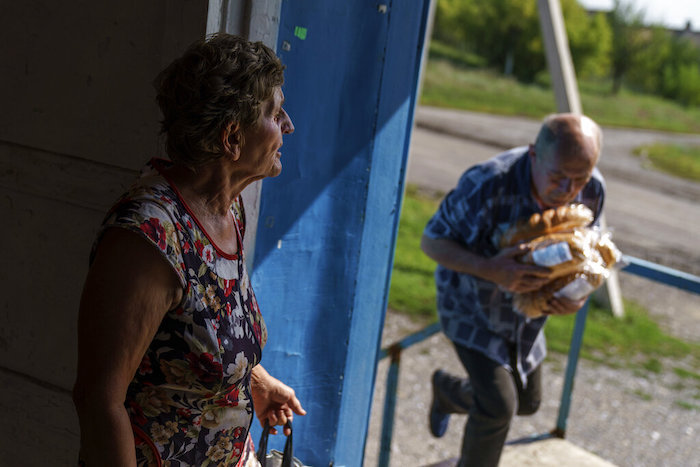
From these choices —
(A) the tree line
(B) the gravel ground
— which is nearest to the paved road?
(B) the gravel ground

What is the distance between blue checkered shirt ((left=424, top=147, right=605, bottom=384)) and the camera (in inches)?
113

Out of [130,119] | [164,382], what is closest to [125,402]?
[164,382]

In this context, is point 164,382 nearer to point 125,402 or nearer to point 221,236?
point 125,402

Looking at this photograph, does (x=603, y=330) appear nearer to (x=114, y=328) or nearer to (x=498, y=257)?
(x=498, y=257)

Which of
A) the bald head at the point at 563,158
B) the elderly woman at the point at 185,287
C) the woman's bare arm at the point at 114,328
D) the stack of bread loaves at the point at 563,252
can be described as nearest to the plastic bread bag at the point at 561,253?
the stack of bread loaves at the point at 563,252

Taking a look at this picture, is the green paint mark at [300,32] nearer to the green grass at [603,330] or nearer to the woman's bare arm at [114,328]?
the woman's bare arm at [114,328]

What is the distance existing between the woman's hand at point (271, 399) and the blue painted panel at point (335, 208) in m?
0.42

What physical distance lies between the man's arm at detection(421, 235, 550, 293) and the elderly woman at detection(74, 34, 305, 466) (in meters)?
1.36

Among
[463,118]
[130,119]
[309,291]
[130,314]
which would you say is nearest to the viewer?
[130,314]

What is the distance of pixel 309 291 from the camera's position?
2340 mm

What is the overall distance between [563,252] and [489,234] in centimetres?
36

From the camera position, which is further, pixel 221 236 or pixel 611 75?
pixel 611 75

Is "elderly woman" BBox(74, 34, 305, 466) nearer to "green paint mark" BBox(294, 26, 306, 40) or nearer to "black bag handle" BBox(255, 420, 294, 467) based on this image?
"black bag handle" BBox(255, 420, 294, 467)

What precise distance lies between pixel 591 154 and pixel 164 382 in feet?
6.27
